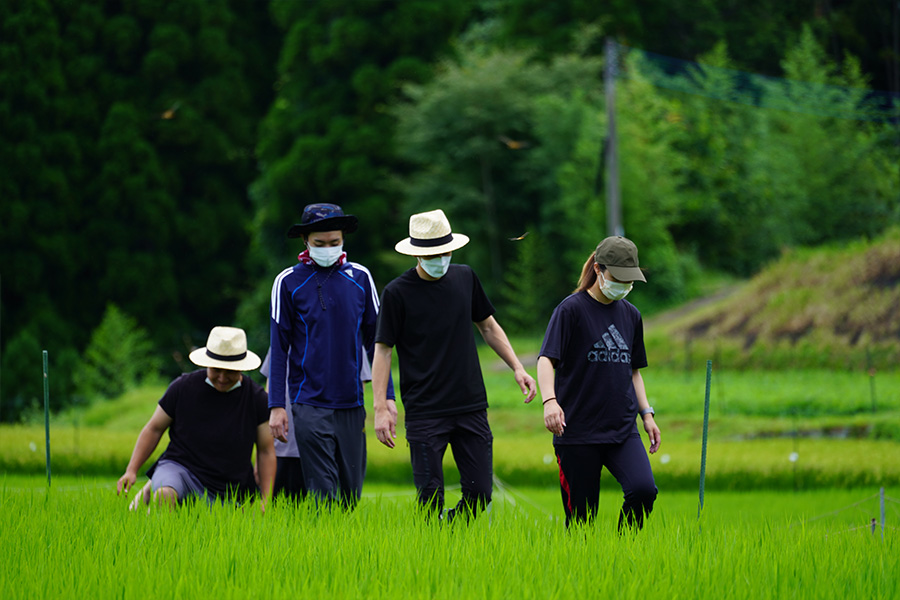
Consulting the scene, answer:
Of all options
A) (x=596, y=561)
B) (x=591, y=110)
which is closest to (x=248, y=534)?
(x=596, y=561)

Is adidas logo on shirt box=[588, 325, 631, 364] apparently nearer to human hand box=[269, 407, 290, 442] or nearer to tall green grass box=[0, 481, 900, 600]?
tall green grass box=[0, 481, 900, 600]

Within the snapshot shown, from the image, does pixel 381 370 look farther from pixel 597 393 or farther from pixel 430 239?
pixel 597 393

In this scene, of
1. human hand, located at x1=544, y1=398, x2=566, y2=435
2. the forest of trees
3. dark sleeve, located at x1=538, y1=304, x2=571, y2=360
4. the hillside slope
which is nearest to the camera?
human hand, located at x1=544, y1=398, x2=566, y2=435

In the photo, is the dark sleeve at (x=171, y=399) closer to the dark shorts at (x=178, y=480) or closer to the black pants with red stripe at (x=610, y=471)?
the dark shorts at (x=178, y=480)

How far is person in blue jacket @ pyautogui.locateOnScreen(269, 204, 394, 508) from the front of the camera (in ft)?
19.9

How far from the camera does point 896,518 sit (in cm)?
787

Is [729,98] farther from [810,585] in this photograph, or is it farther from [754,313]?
[810,585]

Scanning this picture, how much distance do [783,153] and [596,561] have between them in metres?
31.2

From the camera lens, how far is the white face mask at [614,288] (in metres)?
5.57

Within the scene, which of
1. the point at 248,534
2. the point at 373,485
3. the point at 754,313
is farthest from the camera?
the point at 754,313

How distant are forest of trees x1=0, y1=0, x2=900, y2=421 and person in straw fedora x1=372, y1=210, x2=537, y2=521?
22.9 metres

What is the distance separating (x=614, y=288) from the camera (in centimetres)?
559

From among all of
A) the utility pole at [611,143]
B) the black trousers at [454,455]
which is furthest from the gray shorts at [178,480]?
the utility pole at [611,143]

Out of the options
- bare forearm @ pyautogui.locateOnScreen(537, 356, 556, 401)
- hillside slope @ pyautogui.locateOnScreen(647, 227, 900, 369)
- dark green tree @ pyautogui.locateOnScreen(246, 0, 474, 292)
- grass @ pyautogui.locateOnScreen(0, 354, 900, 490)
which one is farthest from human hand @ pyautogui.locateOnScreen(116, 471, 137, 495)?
dark green tree @ pyautogui.locateOnScreen(246, 0, 474, 292)
